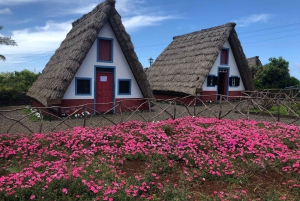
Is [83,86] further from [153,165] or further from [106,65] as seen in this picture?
[153,165]

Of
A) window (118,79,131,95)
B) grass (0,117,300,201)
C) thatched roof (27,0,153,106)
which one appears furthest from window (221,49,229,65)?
grass (0,117,300,201)

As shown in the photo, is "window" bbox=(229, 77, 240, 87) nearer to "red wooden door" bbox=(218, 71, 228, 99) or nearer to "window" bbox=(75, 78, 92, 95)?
"red wooden door" bbox=(218, 71, 228, 99)

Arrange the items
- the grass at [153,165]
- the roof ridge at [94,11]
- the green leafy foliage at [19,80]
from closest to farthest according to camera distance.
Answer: the grass at [153,165] < the roof ridge at [94,11] < the green leafy foliage at [19,80]

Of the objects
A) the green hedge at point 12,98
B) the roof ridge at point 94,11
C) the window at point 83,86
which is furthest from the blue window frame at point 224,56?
the green hedge at point 12,98

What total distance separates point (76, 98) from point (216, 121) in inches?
257

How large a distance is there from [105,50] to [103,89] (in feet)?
6.37

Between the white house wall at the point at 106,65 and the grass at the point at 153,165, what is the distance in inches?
207

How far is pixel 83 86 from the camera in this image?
472 inches

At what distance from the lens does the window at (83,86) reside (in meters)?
11.8

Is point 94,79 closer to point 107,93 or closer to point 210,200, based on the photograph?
point 107,93

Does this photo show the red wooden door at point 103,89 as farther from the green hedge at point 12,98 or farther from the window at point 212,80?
the green hedge at point 12,98

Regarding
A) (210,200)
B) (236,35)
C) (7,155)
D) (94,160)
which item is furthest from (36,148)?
(236,35)

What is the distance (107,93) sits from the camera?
12.8m

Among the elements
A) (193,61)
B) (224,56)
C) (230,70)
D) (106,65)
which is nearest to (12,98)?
(106,65)
